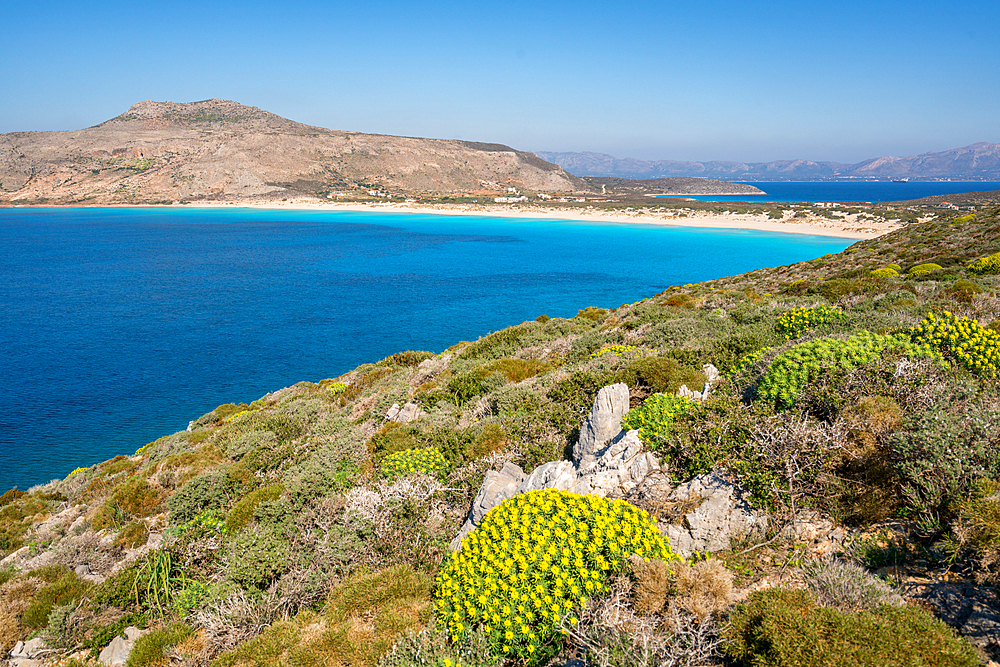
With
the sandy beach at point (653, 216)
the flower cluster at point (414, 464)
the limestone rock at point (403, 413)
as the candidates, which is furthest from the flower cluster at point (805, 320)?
the sandy beach at point (653, 216)

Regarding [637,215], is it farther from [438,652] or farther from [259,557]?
[438,652]

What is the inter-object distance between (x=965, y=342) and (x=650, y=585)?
665 cm

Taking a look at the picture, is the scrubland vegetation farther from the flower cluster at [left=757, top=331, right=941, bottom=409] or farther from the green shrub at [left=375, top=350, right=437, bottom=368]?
the green shrub at [left=375, top=350, right=437, bottom=368]

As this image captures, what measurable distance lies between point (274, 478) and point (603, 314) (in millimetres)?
18970

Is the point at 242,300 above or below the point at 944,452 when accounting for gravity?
below

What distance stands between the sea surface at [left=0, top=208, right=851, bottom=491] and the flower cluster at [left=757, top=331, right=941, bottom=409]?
26.7 m

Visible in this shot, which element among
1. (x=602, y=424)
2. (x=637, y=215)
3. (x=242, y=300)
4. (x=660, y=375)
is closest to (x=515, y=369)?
(x=660, y=375)

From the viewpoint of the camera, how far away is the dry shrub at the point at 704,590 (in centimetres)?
431

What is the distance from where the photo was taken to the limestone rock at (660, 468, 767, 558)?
5.52 m

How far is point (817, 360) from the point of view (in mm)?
6828

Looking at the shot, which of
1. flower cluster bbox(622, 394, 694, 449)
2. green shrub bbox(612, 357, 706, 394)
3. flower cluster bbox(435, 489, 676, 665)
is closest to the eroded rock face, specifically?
flower cluster bbox(622, 394, 694, 449)

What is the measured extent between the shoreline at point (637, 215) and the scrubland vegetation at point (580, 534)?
99692mm

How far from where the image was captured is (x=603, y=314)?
25578mm


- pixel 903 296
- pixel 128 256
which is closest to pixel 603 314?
pixel 903 296
